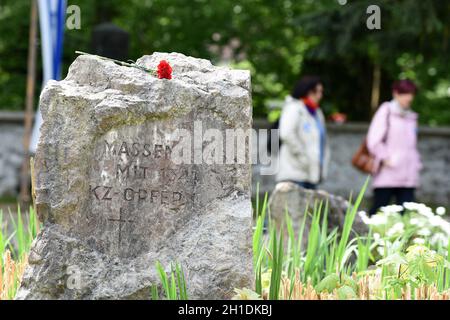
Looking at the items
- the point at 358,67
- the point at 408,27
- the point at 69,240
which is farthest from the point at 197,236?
the point at 358,67

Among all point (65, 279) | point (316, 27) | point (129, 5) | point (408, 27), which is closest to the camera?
point (65, 279)

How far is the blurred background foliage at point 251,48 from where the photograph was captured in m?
15.8

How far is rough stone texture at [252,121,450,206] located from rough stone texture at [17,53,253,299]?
10.0 metres

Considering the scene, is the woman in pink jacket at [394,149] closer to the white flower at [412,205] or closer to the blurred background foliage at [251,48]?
the white flower at [412,205]

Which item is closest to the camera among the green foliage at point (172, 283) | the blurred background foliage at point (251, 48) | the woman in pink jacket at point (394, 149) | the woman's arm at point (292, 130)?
the green foliage at point (172, 283)

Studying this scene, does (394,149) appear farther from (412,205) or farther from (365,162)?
(412,205)

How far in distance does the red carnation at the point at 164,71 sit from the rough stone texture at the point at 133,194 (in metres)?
0.02

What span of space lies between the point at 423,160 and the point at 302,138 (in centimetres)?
705

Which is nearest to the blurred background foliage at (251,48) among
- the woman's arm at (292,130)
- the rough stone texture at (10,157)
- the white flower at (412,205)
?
the rough stone texture at (10,157)

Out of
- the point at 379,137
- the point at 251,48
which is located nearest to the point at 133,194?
the point at 379,137

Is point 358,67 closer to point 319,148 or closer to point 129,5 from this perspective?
point 129,5

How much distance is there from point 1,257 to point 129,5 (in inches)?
521

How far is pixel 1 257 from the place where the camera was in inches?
171

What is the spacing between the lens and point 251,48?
1742 cm
